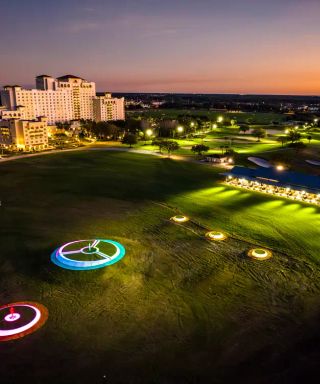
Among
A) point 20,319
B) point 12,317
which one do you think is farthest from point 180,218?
point 12,317

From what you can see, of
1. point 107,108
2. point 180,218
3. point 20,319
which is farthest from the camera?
point 107,108

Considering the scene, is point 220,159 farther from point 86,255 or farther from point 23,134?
point 23,134

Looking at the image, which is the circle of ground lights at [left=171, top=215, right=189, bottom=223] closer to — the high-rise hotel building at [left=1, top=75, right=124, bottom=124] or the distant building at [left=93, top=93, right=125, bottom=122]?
the high-rise hotel building at [left=1, top=75, right=124, bottom=124]

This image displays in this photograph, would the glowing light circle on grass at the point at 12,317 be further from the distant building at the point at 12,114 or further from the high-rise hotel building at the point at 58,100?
the high-rise hotel building at the point at 58,100

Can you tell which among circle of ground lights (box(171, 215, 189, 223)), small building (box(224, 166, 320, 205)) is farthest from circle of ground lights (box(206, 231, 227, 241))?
small building (box(224, 166, 320, 205))

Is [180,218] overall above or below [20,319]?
above

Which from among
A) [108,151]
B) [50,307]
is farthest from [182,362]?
[108,151]

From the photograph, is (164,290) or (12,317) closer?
(12,317)
